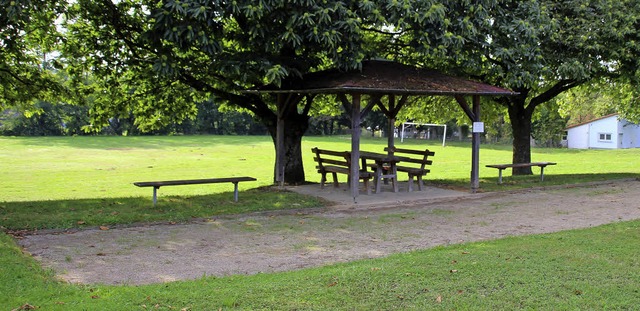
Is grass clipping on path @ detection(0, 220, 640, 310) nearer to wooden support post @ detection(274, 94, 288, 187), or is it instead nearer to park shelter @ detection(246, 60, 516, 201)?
park shelter @ detection(246, 60, 516, 201)

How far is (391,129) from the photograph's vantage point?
59.5ft

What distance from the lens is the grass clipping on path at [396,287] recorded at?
5.48 m

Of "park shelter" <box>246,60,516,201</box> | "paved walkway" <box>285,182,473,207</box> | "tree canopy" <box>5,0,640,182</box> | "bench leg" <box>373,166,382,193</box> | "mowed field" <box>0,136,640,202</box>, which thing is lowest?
"mowed field" <box>0,136,640,202</box>

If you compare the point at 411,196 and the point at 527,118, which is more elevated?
the point at 527,118

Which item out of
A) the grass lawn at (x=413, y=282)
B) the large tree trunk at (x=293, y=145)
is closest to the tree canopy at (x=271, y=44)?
the large tree trunk at (x=293, y=145)

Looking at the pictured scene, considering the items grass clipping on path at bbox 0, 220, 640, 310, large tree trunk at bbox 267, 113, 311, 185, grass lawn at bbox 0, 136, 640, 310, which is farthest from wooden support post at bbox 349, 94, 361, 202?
grass clipping on path at bbox 0, 220, 640, 310

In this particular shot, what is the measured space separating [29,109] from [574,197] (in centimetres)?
1510

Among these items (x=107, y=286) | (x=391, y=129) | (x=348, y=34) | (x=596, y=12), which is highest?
(x=596, y=12)

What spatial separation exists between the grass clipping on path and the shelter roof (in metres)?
5.95

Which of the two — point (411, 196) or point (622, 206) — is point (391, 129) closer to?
point (411, 196)

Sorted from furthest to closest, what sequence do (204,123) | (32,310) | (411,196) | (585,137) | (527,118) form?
(204,123) < (585,137) < (527,118) < (411,196) < (32,310)

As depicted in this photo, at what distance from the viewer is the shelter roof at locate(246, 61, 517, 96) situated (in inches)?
506

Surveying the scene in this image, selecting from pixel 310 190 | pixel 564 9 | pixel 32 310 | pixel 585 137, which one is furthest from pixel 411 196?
pixel 585 137

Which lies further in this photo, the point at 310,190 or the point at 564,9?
the point at 564,9
